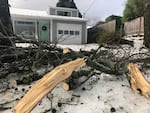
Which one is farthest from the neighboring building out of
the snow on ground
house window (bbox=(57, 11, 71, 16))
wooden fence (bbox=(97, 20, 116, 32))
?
the snow on ground

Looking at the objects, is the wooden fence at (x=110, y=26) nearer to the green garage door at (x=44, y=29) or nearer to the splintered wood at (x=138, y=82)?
the green garage door at (x=44, y=29)

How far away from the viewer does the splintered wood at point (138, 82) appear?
3141 mm

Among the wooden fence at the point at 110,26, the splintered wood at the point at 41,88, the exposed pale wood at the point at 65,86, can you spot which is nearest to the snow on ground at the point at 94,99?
the exposed pale wood at the point at 65,86

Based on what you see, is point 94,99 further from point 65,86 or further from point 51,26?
point 51,26

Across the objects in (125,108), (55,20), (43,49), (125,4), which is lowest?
(125,108)

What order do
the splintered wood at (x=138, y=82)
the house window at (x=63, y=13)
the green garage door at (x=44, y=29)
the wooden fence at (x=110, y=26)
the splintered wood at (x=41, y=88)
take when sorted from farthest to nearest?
the house window at (x=63, y=13)
the green garage door at (x=44, y=29)
the wooden fence at (x=110, y=26)
the splintered wood at (x=138, y=82)
the splintered wood at (x=41, y=88)

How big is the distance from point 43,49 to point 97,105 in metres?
1.60

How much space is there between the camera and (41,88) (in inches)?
104

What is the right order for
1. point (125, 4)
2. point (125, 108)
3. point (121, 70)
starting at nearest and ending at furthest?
1. point (125, 108)
2. point (121, 70)
3. point (125, 4)

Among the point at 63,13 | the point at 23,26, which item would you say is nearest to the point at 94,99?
the point at 23,26

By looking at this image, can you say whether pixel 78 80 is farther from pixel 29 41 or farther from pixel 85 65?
pixel 29 41

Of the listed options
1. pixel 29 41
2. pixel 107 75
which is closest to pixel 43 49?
pixel 29 41

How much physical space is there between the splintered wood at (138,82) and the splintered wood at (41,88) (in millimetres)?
809

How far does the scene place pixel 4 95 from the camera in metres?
3.46
